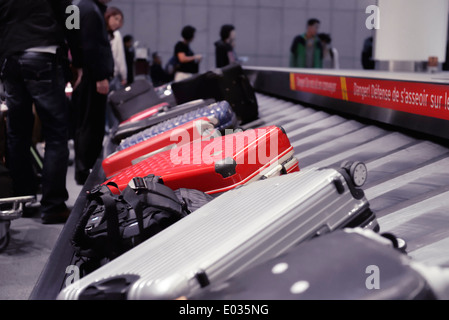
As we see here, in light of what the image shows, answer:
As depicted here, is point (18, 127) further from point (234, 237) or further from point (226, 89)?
point (234, 237)

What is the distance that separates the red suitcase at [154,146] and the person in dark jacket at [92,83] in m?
1.60

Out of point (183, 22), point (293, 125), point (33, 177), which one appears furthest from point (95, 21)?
point (183, 22)

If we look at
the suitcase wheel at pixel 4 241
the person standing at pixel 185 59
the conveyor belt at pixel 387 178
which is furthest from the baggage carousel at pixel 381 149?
the person standing at pixel 185 59

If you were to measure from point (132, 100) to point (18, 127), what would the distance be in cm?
146

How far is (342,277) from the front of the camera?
89 centimetres

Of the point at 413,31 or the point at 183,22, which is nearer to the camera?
the point at 413,31

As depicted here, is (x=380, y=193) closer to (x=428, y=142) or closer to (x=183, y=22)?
(x=428, y=142)

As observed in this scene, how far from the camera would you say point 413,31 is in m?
5.53

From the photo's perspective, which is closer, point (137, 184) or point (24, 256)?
point (137, 184)

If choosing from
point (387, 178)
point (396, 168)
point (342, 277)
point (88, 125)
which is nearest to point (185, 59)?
point (88, 125)

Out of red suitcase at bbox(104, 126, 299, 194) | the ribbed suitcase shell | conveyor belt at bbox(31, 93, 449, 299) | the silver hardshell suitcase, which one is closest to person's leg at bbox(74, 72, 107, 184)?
conveyor belt at bbox(31, 93, 449, 299)

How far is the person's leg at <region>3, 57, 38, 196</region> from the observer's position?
322 cm

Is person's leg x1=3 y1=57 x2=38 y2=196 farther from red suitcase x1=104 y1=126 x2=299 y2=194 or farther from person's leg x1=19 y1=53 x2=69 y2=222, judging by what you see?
red suitcase x1=104 y1=126 x2=299 y2=194
